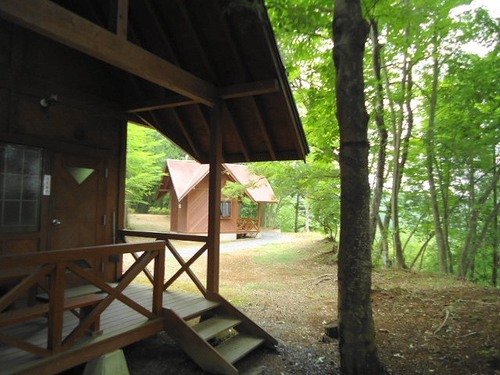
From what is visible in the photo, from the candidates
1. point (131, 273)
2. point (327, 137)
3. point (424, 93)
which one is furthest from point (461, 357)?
point (424, 93)

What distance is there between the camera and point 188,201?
64.8 feet

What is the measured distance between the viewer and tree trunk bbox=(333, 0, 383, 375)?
12.5 ft

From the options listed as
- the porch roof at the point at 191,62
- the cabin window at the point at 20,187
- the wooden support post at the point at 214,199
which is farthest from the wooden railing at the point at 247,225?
the cabin window at the point at 20,187

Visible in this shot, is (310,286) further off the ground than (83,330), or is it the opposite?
(83,330)

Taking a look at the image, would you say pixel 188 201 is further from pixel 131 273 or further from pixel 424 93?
pixel 131 273

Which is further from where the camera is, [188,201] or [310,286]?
[188,201]

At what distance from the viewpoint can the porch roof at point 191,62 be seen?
337 centimetres

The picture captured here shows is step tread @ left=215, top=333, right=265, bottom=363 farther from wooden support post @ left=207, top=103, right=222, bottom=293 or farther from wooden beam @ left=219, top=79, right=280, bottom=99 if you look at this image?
wooden beam @ left=219, top=79, right=280, bottom=99

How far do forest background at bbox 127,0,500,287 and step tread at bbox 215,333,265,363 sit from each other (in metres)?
4.76

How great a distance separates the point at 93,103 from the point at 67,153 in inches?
37.8

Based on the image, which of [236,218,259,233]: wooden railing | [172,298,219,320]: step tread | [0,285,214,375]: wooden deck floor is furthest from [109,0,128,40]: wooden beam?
[236,218,259,233]: wooden railing

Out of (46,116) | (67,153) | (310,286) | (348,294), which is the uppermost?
(46,116)

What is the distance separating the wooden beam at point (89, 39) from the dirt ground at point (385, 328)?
3.49 metres

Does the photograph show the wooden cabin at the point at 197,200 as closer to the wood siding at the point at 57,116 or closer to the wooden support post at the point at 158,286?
the wood siding at the point at 57,116
